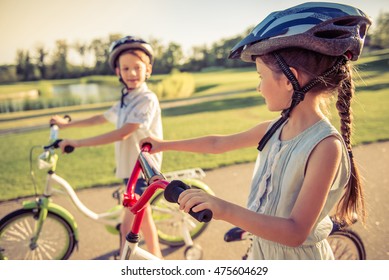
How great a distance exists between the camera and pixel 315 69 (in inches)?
56.7

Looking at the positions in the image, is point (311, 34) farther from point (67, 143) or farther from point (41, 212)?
point (41, 212)

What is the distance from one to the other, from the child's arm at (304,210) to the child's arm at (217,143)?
0.53 meters

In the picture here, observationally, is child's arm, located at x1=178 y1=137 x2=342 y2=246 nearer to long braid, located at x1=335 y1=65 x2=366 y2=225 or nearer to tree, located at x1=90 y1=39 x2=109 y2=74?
long braid, located at x1=335 y1=65 x2=366 y2=225

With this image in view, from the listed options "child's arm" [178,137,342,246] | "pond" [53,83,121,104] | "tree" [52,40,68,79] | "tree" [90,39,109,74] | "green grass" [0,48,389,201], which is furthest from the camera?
"pond" [53,83,121,104]

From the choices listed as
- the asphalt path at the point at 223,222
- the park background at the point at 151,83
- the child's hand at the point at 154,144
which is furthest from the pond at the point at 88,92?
the child's hand at the point at 154,144

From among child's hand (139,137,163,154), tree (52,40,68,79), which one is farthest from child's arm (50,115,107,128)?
tree (52,40,68,79)

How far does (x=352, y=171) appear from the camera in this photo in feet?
5.13

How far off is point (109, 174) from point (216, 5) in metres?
2.82

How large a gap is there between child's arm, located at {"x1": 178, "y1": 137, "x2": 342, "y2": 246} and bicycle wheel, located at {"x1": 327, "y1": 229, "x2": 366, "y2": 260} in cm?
105

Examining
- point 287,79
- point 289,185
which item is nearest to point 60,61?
point 287,79

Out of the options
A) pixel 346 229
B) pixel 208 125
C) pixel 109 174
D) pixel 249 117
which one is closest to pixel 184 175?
pixel 346 229

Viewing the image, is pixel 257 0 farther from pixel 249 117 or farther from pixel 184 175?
pixel 249 117

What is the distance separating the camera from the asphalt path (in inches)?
114

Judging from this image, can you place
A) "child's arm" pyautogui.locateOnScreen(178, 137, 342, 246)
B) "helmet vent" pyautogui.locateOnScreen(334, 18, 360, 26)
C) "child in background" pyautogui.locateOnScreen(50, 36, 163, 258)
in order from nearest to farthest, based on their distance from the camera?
"child's arm" pyautogui.locateOnScreen(178, 137, 342, 246) < "helmet vent" pyautogui.locateOnScreen(334, 18, 360, 26) < "child in background" pyautogui.locateOnScreen(50, 36, 163, 258)
